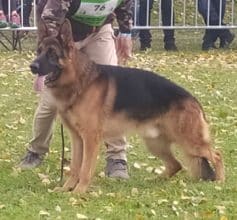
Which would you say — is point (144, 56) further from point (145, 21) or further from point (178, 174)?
point (178, 174)

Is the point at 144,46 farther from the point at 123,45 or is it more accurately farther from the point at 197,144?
the point at 197,144

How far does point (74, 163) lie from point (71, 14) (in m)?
1.19

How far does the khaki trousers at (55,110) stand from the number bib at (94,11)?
19 centimetres

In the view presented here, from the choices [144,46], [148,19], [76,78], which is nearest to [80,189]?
[76,78]

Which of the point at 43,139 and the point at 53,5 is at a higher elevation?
the point at 53,5

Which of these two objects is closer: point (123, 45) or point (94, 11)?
point (94, 11)

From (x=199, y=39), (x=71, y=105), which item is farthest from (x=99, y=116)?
(x=199, y=39)

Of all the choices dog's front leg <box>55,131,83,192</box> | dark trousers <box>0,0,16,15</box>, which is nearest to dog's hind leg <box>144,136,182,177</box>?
dog's front leg <box>55,131,83,192</box>

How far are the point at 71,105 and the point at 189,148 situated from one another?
43.4 inches

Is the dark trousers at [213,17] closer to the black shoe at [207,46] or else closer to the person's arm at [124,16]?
the black shoe at [207,46]

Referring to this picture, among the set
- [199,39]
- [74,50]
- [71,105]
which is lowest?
[199,39]

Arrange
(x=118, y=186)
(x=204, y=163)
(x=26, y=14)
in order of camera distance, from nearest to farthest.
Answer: (x=118, y=186) < (x=204, y=163) < (x=26, y=14)

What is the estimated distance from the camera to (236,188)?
6.45 m

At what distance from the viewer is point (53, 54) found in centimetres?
602
